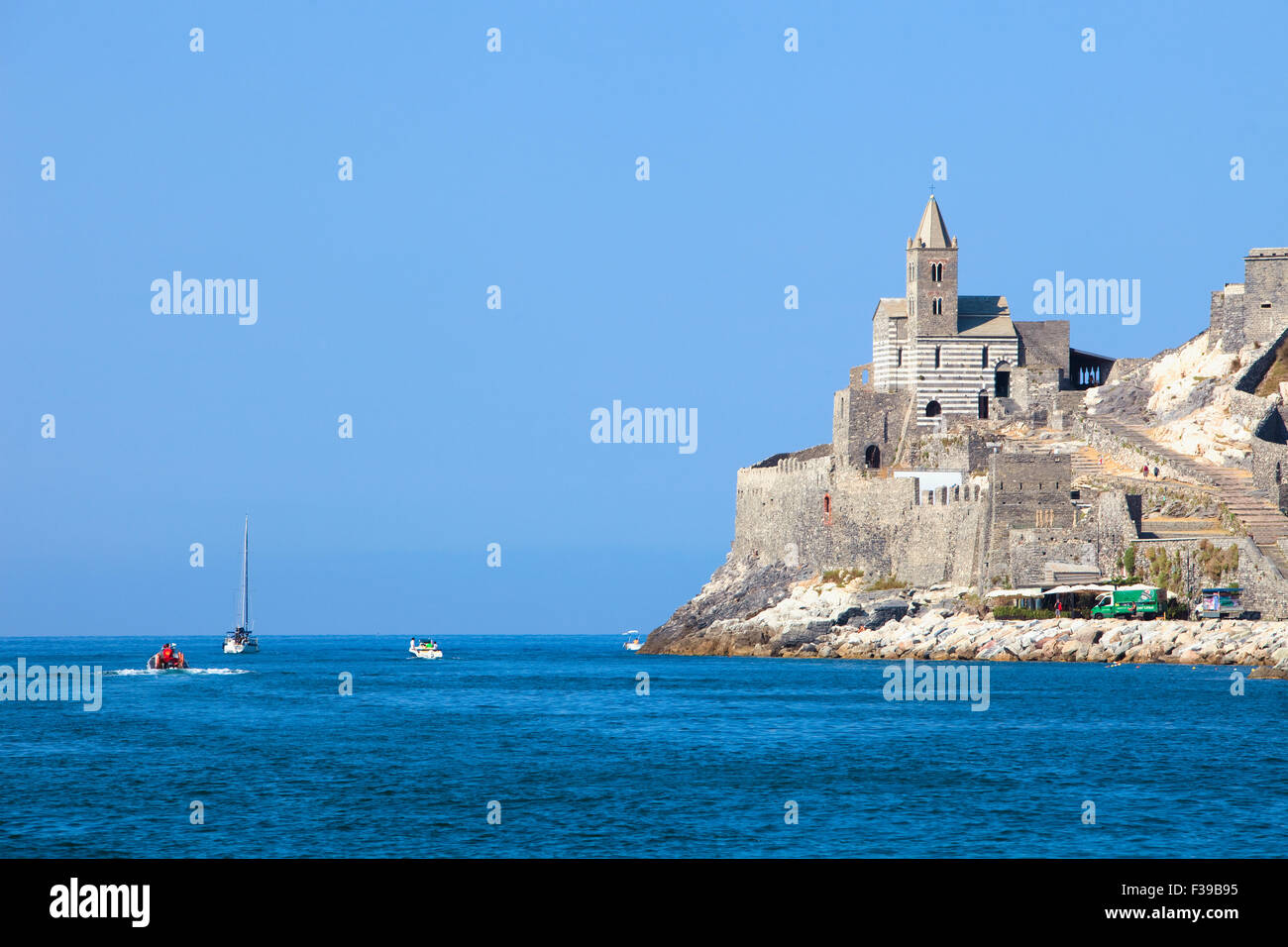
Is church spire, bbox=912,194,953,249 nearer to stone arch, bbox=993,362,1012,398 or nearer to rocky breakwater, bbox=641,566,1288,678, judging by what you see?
stone arch, bbox=993,362,1012,398

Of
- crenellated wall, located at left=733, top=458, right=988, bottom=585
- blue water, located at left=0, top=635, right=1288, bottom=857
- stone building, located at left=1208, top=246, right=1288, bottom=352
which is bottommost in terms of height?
blue water, located at left=0, top=635, right=1288, bottom=857

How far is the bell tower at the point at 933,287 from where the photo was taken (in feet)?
225

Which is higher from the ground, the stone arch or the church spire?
the church spire

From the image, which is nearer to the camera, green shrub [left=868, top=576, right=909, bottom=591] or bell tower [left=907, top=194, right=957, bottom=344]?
green shrub [left=868, top=576, right=909, bottom=591]

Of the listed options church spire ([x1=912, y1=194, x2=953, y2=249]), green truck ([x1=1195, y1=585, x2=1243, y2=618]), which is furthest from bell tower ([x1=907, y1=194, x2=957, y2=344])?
green truck ([x1=1195, y1=585, x2=1243, y2=618])

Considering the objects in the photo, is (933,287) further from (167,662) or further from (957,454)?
(167,662)

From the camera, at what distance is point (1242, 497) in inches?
2073

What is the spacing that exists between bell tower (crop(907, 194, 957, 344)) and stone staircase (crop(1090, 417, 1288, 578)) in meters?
10.1

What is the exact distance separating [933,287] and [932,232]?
241 centimetres

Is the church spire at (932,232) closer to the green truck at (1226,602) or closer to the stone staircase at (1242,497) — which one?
the stone staircase at (1242,497)

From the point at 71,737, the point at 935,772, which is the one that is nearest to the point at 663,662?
the point at 71,737

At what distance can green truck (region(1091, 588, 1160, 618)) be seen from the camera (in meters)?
49.4
